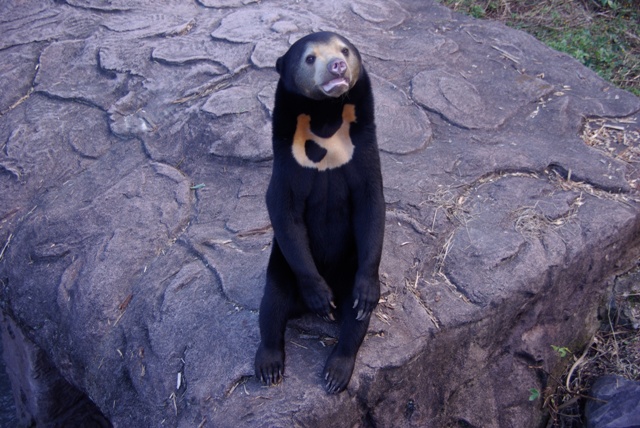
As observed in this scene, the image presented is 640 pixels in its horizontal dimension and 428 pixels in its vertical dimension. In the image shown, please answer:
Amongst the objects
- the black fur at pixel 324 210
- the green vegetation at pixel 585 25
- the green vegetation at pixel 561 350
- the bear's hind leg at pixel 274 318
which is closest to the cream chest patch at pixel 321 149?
the black fur at pixel 324 210

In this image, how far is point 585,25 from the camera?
21.3 ft

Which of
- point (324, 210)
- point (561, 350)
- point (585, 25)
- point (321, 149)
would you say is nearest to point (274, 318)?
point (324, 210)

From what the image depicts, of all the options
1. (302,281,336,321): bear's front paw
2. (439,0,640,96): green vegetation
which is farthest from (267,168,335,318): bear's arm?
(439,0,640,96): green vegetation

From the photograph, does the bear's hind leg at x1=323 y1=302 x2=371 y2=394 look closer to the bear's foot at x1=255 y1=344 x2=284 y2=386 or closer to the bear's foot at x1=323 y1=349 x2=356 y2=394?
the bear's foot at x1=323 y1=349 x2=356 y2=394

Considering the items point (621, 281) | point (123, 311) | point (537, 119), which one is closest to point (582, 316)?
point (621, 281)

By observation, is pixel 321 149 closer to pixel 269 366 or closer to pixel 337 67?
pixel 337 67

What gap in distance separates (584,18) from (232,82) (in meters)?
3.86

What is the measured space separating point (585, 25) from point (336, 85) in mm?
4876

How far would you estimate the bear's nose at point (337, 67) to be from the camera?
246cm

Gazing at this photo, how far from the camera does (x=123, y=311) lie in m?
3.31

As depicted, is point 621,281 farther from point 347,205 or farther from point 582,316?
point 347,205

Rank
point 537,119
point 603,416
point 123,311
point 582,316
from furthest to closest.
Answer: point 537,119 → point 582,316 → point 123,311 → point 603,416

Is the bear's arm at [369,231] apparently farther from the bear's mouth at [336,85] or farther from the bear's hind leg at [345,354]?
the bear's mouth at [336,85]

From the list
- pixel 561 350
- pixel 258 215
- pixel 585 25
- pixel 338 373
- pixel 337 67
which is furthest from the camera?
pixel 585 25
